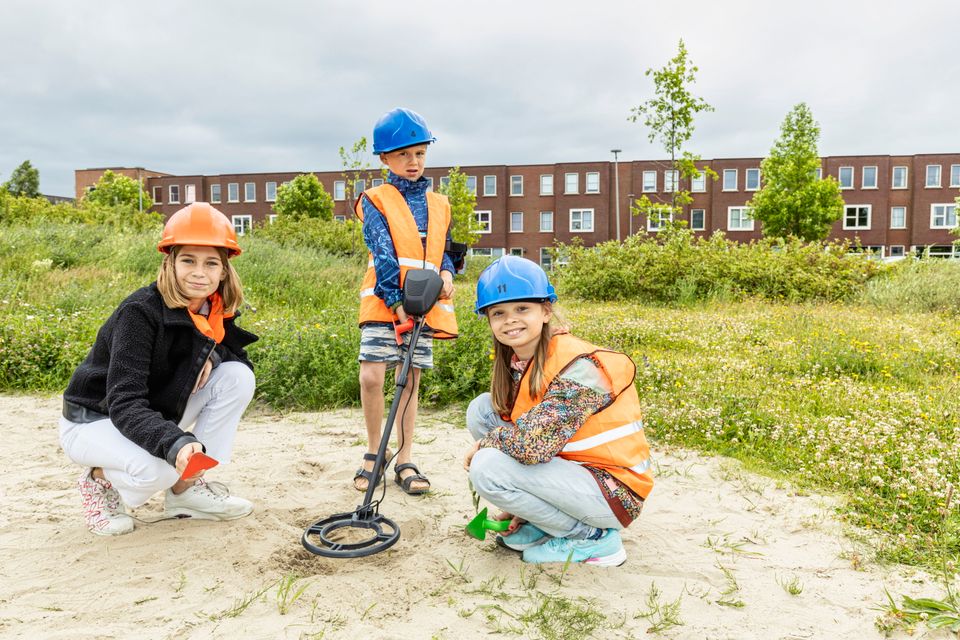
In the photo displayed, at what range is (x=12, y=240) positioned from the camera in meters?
11.3

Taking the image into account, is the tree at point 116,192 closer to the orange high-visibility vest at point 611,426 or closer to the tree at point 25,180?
the tree at point 25,180

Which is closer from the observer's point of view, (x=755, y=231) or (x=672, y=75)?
(x=672, y=75)

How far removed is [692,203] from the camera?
43.3 meters

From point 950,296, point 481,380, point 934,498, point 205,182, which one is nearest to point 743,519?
point 934,498

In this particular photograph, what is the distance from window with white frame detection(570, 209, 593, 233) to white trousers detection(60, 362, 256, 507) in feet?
144

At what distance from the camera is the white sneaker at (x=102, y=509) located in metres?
3.01

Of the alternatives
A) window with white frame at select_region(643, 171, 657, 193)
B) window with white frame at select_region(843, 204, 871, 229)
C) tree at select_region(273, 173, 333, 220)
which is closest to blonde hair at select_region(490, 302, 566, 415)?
tree at select_region(273, 173, 333, 220)

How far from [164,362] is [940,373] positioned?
6453mm

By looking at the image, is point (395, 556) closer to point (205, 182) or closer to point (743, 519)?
point (743, 519)

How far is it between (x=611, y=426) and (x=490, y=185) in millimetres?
45605

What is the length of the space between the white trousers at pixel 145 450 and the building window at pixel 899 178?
48054 millimetres

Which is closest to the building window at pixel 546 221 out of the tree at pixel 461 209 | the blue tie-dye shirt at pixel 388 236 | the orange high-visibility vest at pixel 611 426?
the tree at pixel 461 209

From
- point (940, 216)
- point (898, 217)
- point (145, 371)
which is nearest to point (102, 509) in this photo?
point (145, 371)

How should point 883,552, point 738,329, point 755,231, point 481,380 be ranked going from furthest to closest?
1. point 755,231
2. point 738,329
3. point 481,380
4. point 883,552
